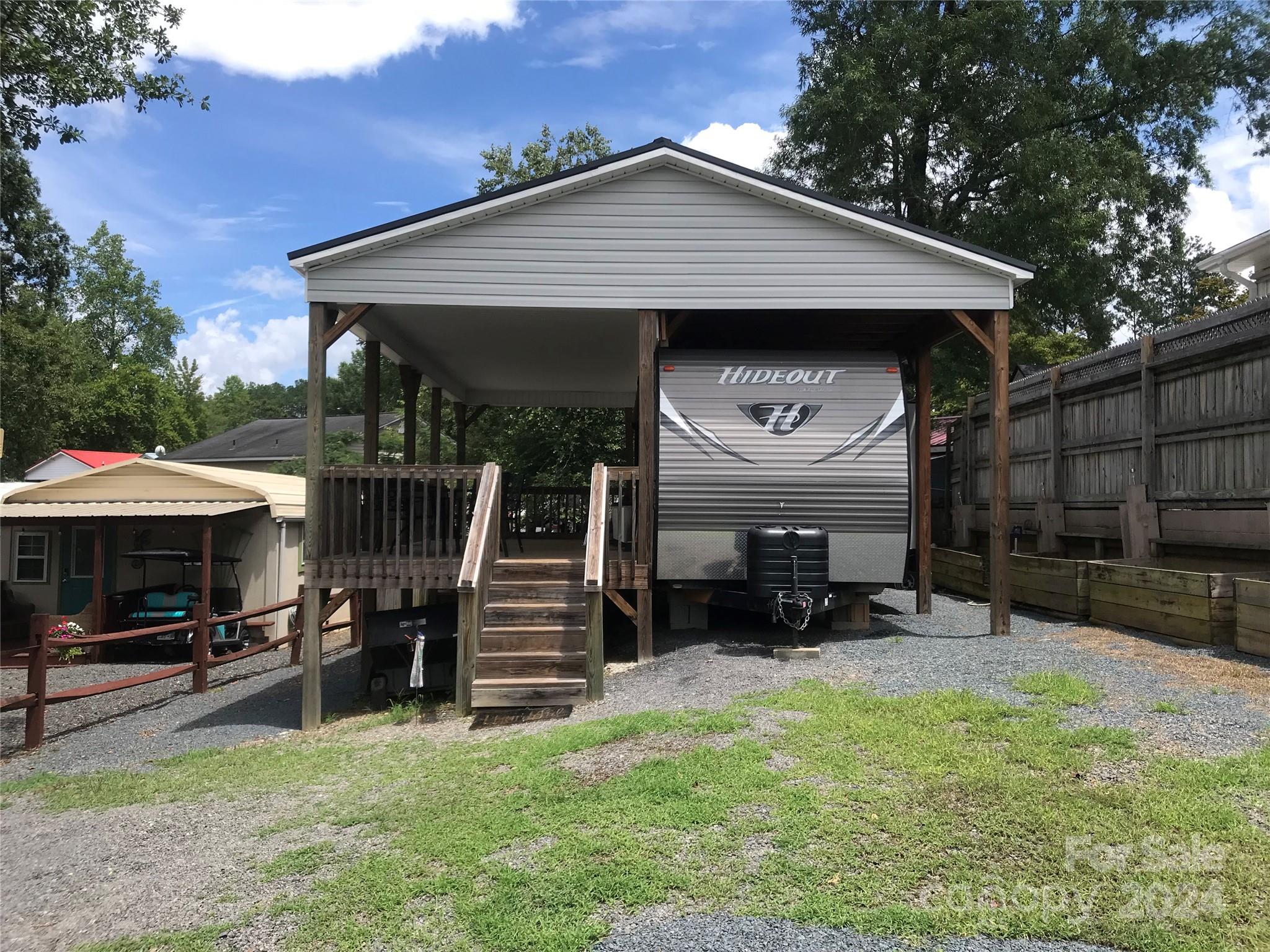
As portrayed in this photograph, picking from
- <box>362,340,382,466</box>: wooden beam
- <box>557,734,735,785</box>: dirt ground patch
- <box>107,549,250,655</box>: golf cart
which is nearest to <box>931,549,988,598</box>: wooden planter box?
<box>557,734,735,785</box>: dirt ground patch

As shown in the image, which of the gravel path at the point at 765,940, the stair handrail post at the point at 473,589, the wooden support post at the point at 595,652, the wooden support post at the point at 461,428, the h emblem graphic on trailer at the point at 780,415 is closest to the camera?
the gravel path at the point at 765,940

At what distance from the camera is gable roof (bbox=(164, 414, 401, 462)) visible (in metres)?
34.2

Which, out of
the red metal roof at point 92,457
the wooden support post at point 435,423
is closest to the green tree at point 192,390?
the red metal roof at point 92,457

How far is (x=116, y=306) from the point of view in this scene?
57688 millimetres

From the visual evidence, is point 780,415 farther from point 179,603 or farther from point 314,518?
point 179,603

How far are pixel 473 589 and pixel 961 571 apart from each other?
8.43 m

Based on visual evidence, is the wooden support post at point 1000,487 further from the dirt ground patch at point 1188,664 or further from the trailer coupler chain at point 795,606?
the trailer coupler chain at point 795,606

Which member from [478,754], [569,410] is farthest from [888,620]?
[569,410]

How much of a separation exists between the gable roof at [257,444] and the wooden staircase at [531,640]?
2569 centimetres

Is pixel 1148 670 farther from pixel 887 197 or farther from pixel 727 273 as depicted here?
pixel 887 197

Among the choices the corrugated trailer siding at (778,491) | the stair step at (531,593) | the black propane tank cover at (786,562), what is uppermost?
the corrugated trailer siding at (778,491)

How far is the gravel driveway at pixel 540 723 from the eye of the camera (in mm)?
3971

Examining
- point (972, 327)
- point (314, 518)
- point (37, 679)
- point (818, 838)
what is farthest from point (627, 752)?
point (37, 679)

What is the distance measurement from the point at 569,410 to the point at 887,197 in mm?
9797
